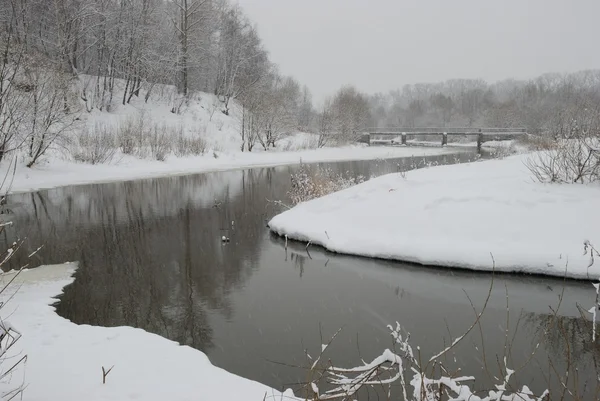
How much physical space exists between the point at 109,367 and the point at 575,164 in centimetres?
1102

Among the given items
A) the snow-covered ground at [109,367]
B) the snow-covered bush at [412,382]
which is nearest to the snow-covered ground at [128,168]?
the snow-covered ground at [109,367]

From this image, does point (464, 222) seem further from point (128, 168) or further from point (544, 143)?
point (128, 168)

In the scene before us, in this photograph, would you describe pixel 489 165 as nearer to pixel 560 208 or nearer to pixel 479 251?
pixel 560 208

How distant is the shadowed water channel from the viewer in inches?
222

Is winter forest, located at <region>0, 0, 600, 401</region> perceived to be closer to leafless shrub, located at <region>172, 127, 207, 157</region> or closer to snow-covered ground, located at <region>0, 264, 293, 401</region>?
snow-covered ground, located at <region>0, 264, 293, 401</region>

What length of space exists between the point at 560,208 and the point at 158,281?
8684 mm

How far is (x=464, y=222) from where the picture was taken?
9844 millimetres

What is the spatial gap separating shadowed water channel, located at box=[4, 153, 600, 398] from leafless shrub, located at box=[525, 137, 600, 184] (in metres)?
3.86

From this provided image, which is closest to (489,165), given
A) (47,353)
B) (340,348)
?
(340,348)

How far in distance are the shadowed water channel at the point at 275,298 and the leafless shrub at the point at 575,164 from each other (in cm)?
386

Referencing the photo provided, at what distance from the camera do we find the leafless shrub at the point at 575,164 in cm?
A: 1041

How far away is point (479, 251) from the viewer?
29.0 ft

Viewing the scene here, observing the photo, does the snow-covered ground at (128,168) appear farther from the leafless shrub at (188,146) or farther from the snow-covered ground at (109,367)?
the snow-covered ground at (109,367)

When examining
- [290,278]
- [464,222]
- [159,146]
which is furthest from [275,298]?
[159,146]
